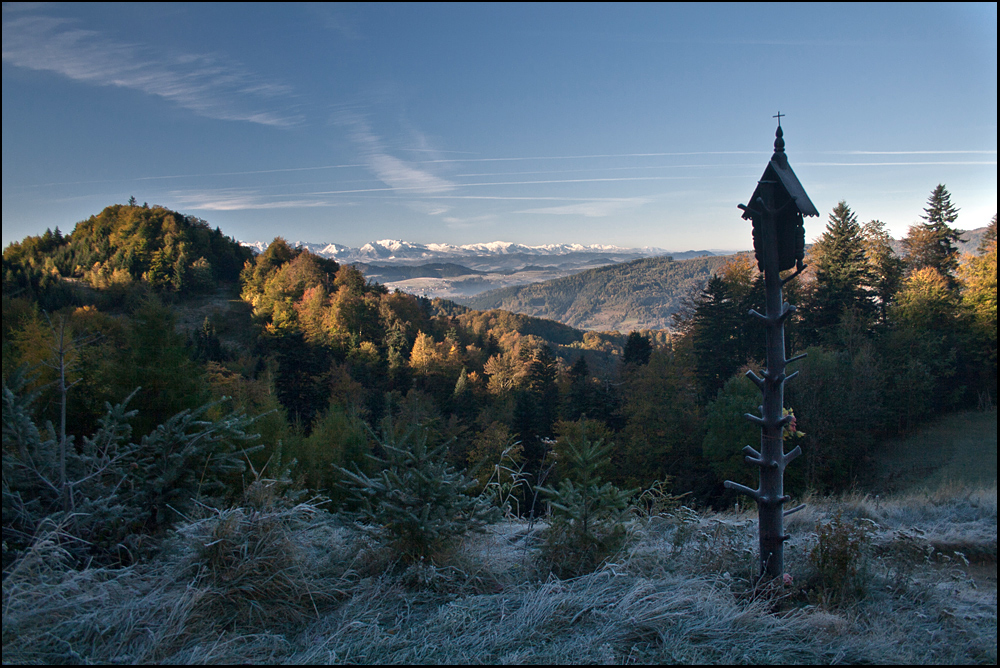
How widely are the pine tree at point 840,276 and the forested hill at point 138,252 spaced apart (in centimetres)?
6184

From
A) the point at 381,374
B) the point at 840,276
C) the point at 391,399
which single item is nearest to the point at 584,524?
the point at 840,276

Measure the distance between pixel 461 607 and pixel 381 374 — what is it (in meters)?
46.2

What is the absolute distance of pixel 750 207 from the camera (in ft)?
11.9

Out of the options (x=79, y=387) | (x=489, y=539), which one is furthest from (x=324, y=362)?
(x=489, y=539)

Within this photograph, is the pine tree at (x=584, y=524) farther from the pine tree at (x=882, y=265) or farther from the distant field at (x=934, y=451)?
the pine tree at (x=882, y=265)

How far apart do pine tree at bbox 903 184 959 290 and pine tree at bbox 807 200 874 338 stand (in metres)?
3.76

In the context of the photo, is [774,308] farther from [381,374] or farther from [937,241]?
[381,374]

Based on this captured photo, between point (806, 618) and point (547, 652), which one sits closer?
point (547, 652)

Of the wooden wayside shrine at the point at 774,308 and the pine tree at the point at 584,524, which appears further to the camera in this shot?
the pine tree at the point at 584,524

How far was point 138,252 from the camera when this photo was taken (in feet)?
192

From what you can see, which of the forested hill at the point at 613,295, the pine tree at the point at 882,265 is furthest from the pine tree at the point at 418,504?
the forested hill at the point at 613,295

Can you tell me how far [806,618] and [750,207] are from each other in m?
2.85

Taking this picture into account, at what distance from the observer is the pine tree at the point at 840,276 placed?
26.6 metres

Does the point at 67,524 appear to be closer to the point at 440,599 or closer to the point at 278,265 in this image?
the point at 440,599
